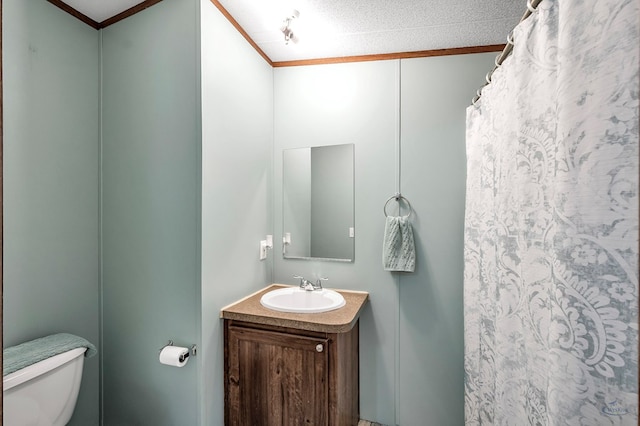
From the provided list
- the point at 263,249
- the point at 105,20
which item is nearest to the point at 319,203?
the point at 263,249

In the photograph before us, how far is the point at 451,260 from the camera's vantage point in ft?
6.80

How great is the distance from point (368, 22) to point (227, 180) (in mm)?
1188

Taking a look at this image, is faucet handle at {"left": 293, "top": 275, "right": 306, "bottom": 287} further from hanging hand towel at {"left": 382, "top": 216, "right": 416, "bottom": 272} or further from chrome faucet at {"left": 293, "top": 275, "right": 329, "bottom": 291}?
hanging hand towel at {"left": 382, "top": 216, "right": 416, "bottom": 272}

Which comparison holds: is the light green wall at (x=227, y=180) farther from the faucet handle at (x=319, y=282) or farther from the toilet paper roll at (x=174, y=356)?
the faucet handle at (x=319, y=282)

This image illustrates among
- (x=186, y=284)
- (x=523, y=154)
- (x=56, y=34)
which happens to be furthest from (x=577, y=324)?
(x=56, y=34)

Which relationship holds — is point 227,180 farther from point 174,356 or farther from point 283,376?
point 283,376

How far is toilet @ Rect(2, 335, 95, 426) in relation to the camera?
1.21 metres

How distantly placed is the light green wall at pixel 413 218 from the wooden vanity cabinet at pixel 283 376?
47 cm

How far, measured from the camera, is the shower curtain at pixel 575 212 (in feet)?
2.27

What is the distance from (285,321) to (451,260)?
1.12 m

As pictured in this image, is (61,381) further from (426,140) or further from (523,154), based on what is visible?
(426,140)

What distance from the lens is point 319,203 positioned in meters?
2.28

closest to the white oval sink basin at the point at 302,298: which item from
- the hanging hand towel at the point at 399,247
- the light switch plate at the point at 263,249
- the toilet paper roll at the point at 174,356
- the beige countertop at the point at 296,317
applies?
the beige countertop at the point at 296,317

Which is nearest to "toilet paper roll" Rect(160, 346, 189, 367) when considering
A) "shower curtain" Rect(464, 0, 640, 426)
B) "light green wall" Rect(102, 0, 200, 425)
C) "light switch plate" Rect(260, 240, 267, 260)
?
"light green wall" Rect(102, 0, 200, 425)
